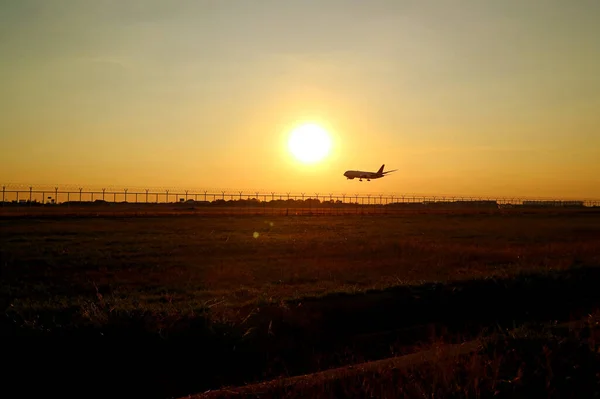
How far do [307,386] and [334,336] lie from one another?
478 cm

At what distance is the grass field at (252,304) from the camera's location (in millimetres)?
10125

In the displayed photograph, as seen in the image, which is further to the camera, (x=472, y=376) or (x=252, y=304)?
(x=252, y=304)

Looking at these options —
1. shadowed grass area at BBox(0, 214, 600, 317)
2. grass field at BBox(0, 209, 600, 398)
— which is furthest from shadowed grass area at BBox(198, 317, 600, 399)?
shadowed grass area at BBox(0, 214, 600, 317)

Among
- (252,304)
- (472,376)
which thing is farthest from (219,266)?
(472,376)

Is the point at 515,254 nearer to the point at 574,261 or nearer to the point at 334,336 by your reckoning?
the point at 574,261

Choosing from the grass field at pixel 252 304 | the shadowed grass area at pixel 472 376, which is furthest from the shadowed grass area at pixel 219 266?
the shadowed grass area at pixel 472 376

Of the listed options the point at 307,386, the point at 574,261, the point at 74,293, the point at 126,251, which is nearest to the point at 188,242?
the point at 126,251

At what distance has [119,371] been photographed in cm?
970

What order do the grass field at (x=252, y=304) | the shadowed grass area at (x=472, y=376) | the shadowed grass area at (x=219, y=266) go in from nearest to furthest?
1. the shadowed grass area at (x=472, y=376)
2. the grass field at (x=252, y=304)
3. the shadowed grass area at (x=219, y=266)

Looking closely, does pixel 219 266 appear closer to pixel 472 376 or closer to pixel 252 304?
pixel 252 304

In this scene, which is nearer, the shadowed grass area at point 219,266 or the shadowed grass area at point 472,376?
the shadowed grass area at point 472,376

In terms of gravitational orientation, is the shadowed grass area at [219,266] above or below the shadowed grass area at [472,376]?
below

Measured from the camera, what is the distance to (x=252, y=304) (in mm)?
13094

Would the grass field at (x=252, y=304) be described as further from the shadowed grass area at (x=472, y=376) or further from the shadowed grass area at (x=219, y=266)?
the shadowed grass area at (x=472, y=376)
